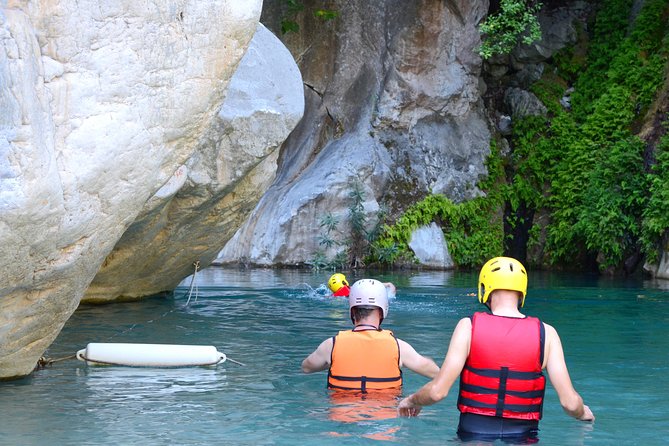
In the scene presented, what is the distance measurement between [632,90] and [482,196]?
5.01m

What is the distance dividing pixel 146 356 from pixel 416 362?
3.64 m

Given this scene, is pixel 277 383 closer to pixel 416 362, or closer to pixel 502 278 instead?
pixel 416 362

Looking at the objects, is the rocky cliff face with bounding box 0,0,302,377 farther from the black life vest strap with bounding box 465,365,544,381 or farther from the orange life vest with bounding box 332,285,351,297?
the orange life vest with bounding box 332,285,351,297

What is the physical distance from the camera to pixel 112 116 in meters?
7.05

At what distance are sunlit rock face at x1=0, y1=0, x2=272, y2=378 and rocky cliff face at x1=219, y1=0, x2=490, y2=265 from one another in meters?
18.1

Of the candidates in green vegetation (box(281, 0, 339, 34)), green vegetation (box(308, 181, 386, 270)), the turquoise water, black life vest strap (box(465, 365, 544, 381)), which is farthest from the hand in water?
green vegetation (box(281, 0, 339, 34))

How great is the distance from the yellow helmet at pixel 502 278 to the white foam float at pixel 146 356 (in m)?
5.11

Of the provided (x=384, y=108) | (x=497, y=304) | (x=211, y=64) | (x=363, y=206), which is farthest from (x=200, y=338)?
(x=384, y=108)

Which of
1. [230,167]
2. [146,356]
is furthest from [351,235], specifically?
[146,356]

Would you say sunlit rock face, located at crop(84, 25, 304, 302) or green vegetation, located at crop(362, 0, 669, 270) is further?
green vegetation, located at crop(362, 0, 669, 270)

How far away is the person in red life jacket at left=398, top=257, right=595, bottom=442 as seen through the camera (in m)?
4.77

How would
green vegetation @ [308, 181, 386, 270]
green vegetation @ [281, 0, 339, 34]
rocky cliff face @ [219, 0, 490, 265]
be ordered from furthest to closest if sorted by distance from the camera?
1. rocky cliff face @ [219, 0, 490, 265]
2. green vegetation @ [281, 0, 339, 34]
3. green vegetation @ [308, 181, 386, 270]

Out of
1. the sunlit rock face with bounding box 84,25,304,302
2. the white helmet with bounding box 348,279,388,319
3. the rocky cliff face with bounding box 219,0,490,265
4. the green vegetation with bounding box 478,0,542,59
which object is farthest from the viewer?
the rocky cliff face with bounding box 219,0,490,265

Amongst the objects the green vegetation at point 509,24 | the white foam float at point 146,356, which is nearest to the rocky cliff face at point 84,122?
the white foam float at point 146,356
